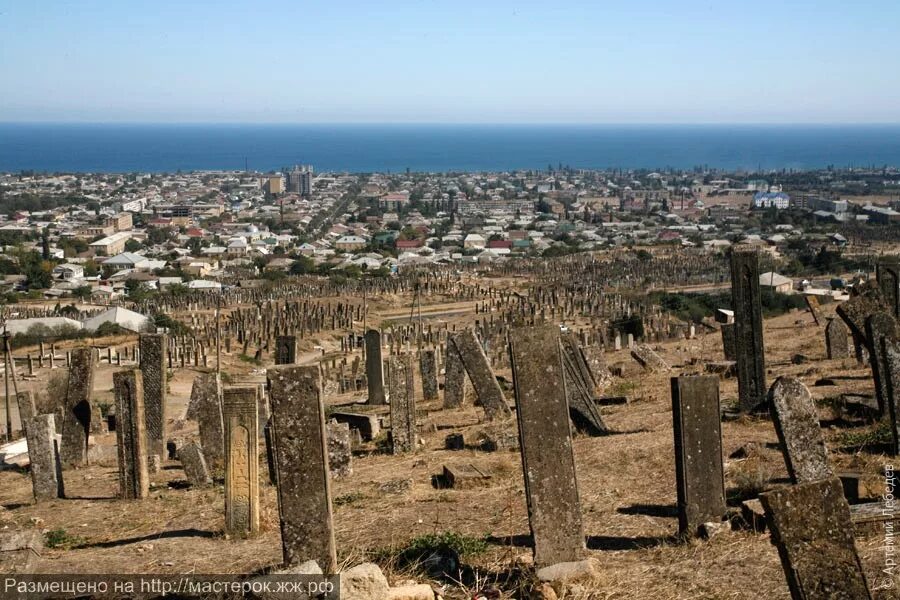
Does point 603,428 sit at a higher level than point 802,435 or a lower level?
lower

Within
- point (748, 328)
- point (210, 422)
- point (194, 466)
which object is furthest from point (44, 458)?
point (748, 328)

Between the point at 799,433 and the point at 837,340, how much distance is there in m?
10.4

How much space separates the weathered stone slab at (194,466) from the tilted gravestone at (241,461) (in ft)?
8.50

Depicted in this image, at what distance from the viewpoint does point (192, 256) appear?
8819 centimetres

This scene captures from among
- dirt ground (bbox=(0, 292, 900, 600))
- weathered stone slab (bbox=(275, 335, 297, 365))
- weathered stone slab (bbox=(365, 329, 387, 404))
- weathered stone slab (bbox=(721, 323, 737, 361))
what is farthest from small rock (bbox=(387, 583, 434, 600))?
weathered stone slab (bbox=(721, 323, 737, 361))

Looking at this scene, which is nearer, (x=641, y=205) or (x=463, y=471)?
(x=463, y=471)

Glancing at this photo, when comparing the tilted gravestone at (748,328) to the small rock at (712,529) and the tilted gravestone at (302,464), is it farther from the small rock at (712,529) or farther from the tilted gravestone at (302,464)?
the tilted gravestone at (302,464)

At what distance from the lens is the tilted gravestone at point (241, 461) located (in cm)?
888

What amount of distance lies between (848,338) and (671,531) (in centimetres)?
1094

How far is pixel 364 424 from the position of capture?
46.4ft

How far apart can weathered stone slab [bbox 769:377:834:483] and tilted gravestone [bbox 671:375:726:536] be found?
0.83 meters

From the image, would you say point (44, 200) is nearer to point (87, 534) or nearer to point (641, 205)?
point (641, 205)

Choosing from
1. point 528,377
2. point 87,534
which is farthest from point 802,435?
point 87,534

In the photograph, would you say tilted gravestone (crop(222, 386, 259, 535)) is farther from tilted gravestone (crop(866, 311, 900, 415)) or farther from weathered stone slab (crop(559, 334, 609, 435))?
tilted gravestone (crop(866, 311, 900, 415))
